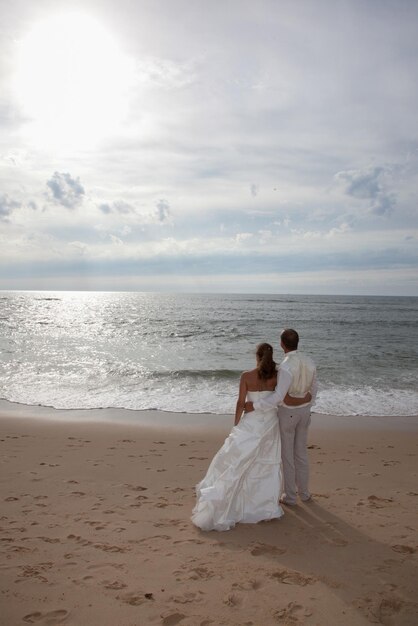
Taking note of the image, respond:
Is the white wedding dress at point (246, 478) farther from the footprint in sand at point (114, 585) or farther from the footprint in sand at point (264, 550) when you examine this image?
the footprint in sand at point (114, 585)

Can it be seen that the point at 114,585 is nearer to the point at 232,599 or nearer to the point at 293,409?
the point at 232,599

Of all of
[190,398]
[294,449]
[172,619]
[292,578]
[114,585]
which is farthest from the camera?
[190,398]

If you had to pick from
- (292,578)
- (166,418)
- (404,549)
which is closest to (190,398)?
(166,418)

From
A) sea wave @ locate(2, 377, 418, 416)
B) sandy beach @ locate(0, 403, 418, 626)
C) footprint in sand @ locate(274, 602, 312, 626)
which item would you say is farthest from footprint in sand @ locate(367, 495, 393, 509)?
sea wave @ locate(2, 377, 418, 416)

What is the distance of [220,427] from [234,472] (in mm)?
5078

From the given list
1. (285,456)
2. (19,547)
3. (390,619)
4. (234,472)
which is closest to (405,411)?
(285,456)

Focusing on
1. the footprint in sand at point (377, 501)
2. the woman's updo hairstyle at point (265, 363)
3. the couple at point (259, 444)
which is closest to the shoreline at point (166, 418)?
the footprint in sand at point (377, 501)

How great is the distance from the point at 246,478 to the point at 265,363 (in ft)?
4.07

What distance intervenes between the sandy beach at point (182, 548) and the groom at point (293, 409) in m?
0.33

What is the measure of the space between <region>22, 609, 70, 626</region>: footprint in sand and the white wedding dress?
166 centimetres

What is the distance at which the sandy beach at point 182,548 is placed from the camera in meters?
3.14

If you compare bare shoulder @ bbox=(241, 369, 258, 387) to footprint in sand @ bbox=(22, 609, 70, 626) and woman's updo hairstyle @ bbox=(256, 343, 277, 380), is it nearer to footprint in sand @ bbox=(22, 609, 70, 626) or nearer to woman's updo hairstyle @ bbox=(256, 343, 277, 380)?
woman's updo hairstyle @ bbox=(256, 343, 277, 380)

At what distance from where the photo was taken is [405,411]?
449 inches

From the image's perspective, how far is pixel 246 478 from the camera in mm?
4633
